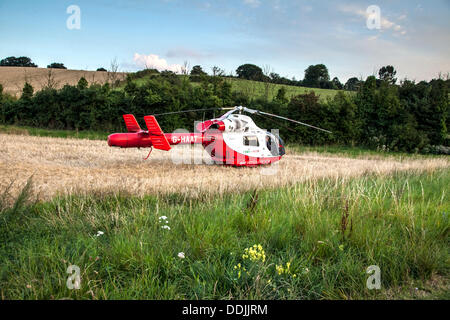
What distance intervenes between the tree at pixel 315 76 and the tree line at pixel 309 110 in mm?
26268

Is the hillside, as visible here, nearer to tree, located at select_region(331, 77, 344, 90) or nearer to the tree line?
tree, located at select_region(331, 77, 344, 90)

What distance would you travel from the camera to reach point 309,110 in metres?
24.3

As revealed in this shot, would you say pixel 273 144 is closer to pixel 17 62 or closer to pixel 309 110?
pixel 309 110

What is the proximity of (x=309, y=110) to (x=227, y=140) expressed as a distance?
14.7 m

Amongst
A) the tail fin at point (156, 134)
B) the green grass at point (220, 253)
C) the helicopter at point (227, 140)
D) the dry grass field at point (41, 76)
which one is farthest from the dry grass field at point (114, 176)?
the dry grass field at point (41, 76)

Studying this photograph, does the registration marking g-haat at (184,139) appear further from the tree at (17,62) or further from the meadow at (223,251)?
the tree at (17,62)

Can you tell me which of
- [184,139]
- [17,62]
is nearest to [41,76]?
[17,62]

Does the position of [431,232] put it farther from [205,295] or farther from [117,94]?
[117,94]

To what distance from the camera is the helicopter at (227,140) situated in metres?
11.0

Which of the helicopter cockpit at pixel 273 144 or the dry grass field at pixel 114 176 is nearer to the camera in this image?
the dry grass field at pixel 114 176

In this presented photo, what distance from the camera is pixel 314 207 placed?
5.36m

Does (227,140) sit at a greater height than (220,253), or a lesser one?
greater

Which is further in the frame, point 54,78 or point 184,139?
point 54,78

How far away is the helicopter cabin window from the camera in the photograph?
39.7 ft
